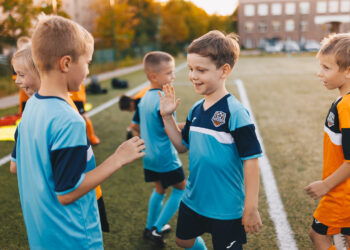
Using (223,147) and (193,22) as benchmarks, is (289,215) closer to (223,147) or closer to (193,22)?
(223,147)

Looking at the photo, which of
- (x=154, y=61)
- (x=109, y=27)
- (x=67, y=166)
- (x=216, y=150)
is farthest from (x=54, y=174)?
(x=109, y=27)

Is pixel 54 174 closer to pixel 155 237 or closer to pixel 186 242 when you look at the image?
pixel 186 242

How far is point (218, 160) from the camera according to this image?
7.02 feet

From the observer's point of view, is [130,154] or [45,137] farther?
[130,154]

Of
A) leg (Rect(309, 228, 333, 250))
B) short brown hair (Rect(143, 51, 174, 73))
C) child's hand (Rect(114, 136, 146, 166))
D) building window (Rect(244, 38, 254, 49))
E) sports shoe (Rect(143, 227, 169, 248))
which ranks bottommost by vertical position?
building window (Rect(244, 38, 254, 49))

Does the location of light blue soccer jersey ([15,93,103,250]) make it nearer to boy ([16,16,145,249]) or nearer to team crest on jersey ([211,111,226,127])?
boy ([16,16,145,249])

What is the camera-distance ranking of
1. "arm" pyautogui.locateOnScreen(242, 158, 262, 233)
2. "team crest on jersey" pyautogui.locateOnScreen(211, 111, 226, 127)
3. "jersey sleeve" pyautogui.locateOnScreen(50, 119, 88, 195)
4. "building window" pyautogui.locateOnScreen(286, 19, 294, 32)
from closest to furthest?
1. "jersey sleeve" pyautogui.locateOnScreen(50, 119, 88, 195)
2. "arm" pyautogui.locateOnScreen(242, 158, 262, 233)
3. "team crest on jersey" pyautogui.locateOnScreen(211, 111, 226, 127)
4. "building window" pyautogui.locateOnScreen(286, 19, 294, 32)

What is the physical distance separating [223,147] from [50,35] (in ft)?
3.90

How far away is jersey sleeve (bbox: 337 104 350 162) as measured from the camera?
1.99m

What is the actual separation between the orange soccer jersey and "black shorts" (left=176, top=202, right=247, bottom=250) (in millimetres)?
567

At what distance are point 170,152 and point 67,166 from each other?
1.65 metres

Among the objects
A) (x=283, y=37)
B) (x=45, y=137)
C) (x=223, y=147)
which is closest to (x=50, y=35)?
(x=45, y=137)

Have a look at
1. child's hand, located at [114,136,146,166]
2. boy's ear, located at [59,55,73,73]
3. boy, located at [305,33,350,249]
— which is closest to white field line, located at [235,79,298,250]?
boy, located at [305,33,350,249]

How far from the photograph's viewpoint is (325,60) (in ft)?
7.29
